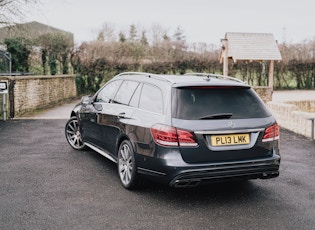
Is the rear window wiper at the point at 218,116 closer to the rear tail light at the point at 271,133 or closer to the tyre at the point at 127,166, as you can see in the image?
the rear tail light at the point at 271,133

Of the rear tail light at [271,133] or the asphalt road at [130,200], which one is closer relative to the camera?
the asphalt road at [130,200]

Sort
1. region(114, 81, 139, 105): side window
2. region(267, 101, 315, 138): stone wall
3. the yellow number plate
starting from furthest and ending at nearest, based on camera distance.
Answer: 1. region(267, 101, 315, 138): stone wall
2. region(114, 81, 139, 105): side window
3. the yellow number plate

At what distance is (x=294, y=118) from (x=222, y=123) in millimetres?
6899

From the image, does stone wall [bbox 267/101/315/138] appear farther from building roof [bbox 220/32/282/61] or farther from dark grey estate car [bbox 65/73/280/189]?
building roof [bbox 220/32/282/61]

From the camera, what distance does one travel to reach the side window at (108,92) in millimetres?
6480

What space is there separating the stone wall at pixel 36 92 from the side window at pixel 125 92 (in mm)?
7835

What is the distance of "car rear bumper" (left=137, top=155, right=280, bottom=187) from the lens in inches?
179

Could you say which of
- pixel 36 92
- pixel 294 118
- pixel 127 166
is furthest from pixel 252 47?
pixel 127 166

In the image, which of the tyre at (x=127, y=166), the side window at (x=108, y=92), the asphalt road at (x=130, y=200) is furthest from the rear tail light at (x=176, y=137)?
the side window at (x=108, y=92)

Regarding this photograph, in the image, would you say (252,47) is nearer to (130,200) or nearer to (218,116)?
(218,116)

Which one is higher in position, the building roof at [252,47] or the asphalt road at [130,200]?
the building roof at [252,47]

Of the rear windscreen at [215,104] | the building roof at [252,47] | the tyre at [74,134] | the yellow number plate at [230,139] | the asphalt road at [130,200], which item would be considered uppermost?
the building roof at [252,47]

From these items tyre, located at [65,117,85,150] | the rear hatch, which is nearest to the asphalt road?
the rear hatch

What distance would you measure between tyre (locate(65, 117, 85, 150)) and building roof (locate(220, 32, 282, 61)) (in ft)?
43.0
